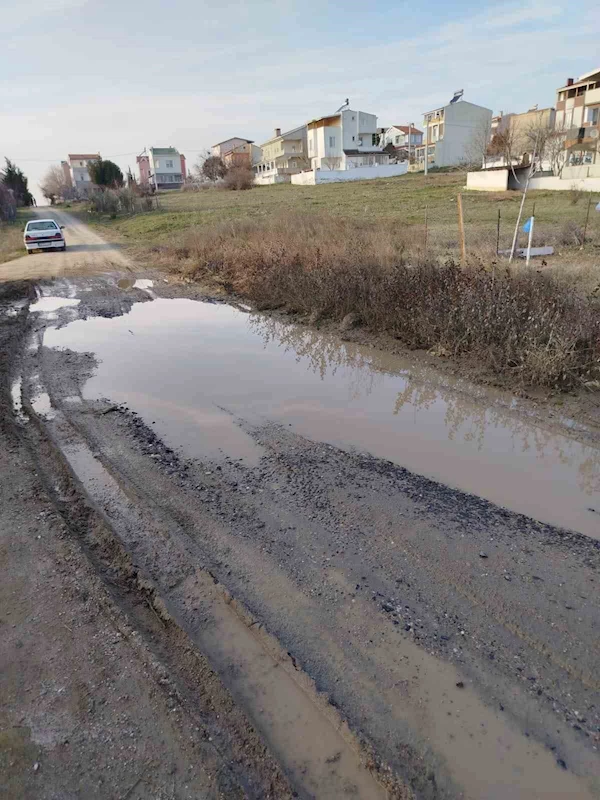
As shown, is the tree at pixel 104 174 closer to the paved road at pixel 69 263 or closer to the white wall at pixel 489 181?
the white wall at pixel 489 181

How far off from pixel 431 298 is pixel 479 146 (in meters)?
63.5

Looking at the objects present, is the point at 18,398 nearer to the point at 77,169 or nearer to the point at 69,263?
the point at 69,263

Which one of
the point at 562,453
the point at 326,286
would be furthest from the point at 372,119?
the point at 562,453

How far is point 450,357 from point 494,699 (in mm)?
5770

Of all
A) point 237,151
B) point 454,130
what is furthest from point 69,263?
point 237,151

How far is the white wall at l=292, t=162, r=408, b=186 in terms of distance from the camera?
63719mm

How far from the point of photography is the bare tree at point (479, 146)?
60431mm

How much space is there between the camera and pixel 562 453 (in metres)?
5.28

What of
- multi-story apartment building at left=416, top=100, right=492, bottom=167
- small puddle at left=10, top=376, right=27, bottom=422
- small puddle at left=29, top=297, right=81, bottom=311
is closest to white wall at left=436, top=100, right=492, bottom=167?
multi-story apartment building at left=416, top=100, right=492, bottom=167

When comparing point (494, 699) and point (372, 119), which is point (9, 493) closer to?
point (494, 699)

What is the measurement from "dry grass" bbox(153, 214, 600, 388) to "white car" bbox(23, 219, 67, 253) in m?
11.9

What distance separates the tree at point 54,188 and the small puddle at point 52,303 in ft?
316

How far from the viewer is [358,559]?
143 inches

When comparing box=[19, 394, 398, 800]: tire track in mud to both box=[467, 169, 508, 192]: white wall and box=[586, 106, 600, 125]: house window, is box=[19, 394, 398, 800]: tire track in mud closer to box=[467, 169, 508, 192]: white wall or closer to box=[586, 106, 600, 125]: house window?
box=[467, 169, 508, 192]: white wall
